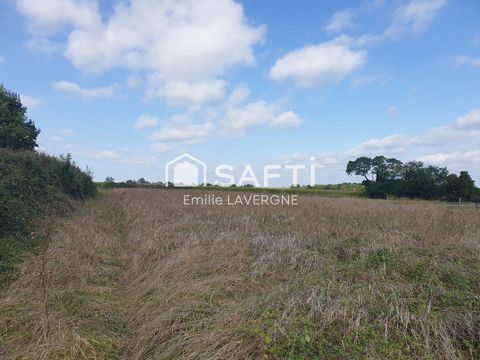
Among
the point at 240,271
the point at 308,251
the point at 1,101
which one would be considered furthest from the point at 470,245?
the point at 1,101

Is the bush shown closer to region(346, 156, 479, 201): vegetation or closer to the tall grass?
the tall grass

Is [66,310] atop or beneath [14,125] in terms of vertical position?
beneath

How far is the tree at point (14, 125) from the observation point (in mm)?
24603

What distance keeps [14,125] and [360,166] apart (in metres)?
47.1

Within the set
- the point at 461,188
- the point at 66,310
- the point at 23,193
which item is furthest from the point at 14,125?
the point at 461,188

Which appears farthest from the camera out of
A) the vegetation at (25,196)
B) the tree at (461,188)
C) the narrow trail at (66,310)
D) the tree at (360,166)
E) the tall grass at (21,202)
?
the tree at (360,166)

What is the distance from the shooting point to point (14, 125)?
25500mm

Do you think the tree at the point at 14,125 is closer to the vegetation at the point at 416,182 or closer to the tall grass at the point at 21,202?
the tall grass at the point at 21,202

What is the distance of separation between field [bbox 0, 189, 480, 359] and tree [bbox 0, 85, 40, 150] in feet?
77.6

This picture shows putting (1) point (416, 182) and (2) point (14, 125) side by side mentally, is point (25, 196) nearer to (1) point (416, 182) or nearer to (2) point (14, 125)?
(2) point (14, 125)

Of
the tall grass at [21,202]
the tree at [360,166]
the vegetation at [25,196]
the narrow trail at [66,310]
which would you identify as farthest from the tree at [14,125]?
the tree at [360,166]

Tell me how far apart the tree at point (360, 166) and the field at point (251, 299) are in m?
47.3

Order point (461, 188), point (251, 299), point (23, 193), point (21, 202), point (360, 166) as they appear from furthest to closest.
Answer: point (360, 166)
point (461, 188)
point (23, 193)
point (21, 202)
point (251, 299)

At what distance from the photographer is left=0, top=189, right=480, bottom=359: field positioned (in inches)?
105
